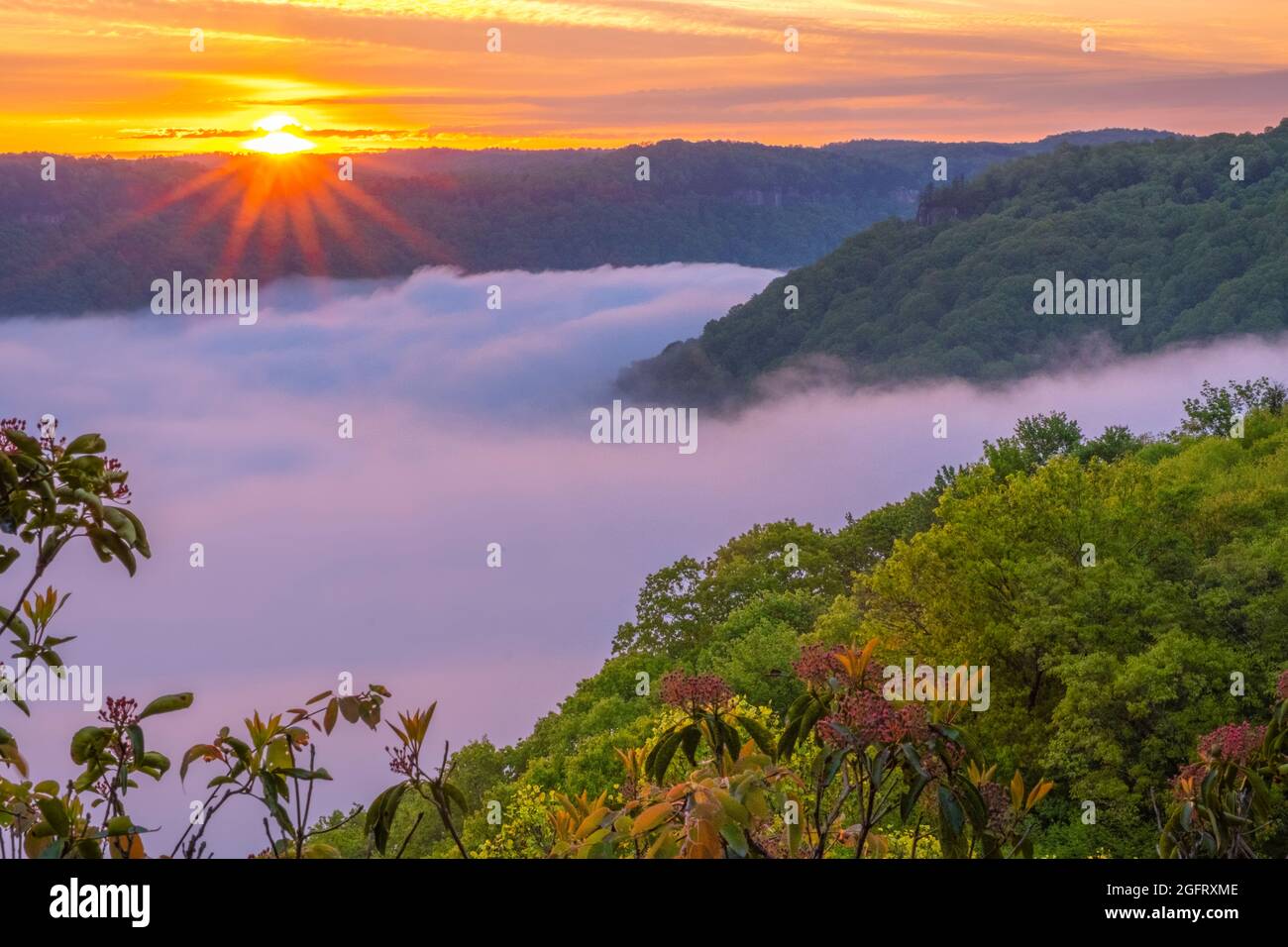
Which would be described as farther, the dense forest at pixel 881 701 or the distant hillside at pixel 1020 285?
the distant hillside at pixel 1020 285

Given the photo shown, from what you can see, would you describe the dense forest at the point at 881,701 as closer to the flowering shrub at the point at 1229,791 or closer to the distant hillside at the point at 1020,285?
the flowering shrub at the point at 1229,791

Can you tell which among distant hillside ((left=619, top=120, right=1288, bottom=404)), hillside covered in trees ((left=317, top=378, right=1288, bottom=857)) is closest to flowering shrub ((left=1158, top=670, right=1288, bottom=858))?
hillside covered in trees ((left=317, top=378, right=1288, bottom=857))

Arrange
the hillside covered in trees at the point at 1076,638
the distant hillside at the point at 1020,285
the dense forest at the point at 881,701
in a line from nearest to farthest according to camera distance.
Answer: the dense forest at the point at 881,701 → the hillside covered in trees at the point at 1076,638 → the distant hillside at the point at 1020,285

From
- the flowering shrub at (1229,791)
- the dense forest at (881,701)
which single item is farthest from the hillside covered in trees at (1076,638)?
the flowering shrub at (1229,791)

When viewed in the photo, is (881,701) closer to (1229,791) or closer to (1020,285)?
(1229,791)

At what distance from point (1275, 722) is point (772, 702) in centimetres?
3878

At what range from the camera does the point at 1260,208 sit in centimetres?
17688

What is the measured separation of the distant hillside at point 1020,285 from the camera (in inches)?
6959

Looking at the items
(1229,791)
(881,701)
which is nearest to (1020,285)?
(1229,791)

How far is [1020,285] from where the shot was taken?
186250mm

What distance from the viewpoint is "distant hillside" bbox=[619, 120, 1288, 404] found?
176750mm

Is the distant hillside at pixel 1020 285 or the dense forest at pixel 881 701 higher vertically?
the distant hillside at pixel 1020 285

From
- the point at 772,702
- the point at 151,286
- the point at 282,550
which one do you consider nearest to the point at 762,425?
the point at 282,550
